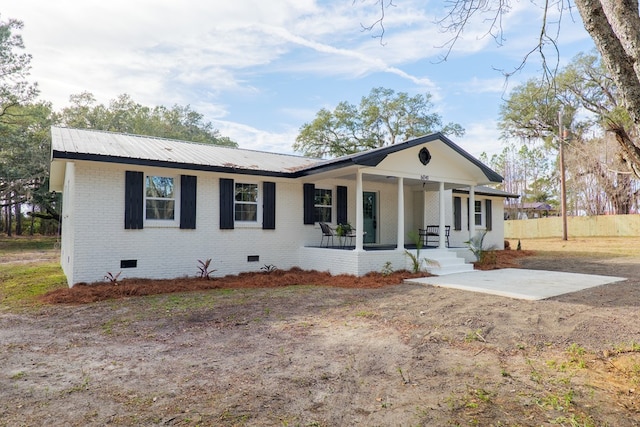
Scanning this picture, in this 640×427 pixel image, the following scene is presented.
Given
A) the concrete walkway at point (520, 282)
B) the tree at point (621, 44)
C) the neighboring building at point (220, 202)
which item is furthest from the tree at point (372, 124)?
the tree at point (621, 44)

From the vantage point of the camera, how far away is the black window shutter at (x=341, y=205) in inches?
469

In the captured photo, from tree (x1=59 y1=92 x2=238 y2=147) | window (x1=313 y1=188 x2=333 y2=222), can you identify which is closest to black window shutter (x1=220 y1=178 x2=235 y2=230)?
window (x1=313 y1=188 x2=333 y2=222)

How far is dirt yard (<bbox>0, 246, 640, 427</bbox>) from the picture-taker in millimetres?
2779

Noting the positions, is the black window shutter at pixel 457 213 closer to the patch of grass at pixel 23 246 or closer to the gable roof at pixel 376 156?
the gable roof at pixel 376 156

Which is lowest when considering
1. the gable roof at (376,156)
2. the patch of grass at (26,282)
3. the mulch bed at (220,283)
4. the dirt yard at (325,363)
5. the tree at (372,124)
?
the patch of grass at (26,282)

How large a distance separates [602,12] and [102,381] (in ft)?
16.5

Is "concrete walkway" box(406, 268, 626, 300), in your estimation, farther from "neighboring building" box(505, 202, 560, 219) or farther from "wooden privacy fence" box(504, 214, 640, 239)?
"neighboring building" box(505, 202, 560, 219)

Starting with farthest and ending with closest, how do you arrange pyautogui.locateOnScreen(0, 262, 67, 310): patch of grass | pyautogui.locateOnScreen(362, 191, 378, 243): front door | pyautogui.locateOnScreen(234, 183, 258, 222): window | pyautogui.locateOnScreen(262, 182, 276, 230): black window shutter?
pyautogui.locateOnScreen(362, 191, 378, 243): front door < pyautogui.locateOnScreen(262, 182, 276, 230): black window shutter < pyautogui.locateOnScreen(234, 183, 258, 222): window < pyautogui.locateOnScreen(0, 262, 67, 310): patch of grass

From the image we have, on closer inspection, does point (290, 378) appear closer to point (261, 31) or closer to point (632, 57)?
point (632, 57)

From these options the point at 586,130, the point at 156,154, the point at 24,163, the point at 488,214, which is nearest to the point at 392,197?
the point at 488,214

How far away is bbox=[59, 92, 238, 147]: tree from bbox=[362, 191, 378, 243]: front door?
24726 millimetres

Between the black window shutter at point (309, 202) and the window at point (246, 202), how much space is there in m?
1.53

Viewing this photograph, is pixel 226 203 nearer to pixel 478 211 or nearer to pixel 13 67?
pixel 478 211

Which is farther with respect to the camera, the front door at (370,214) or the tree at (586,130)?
the tree at (586,130)
